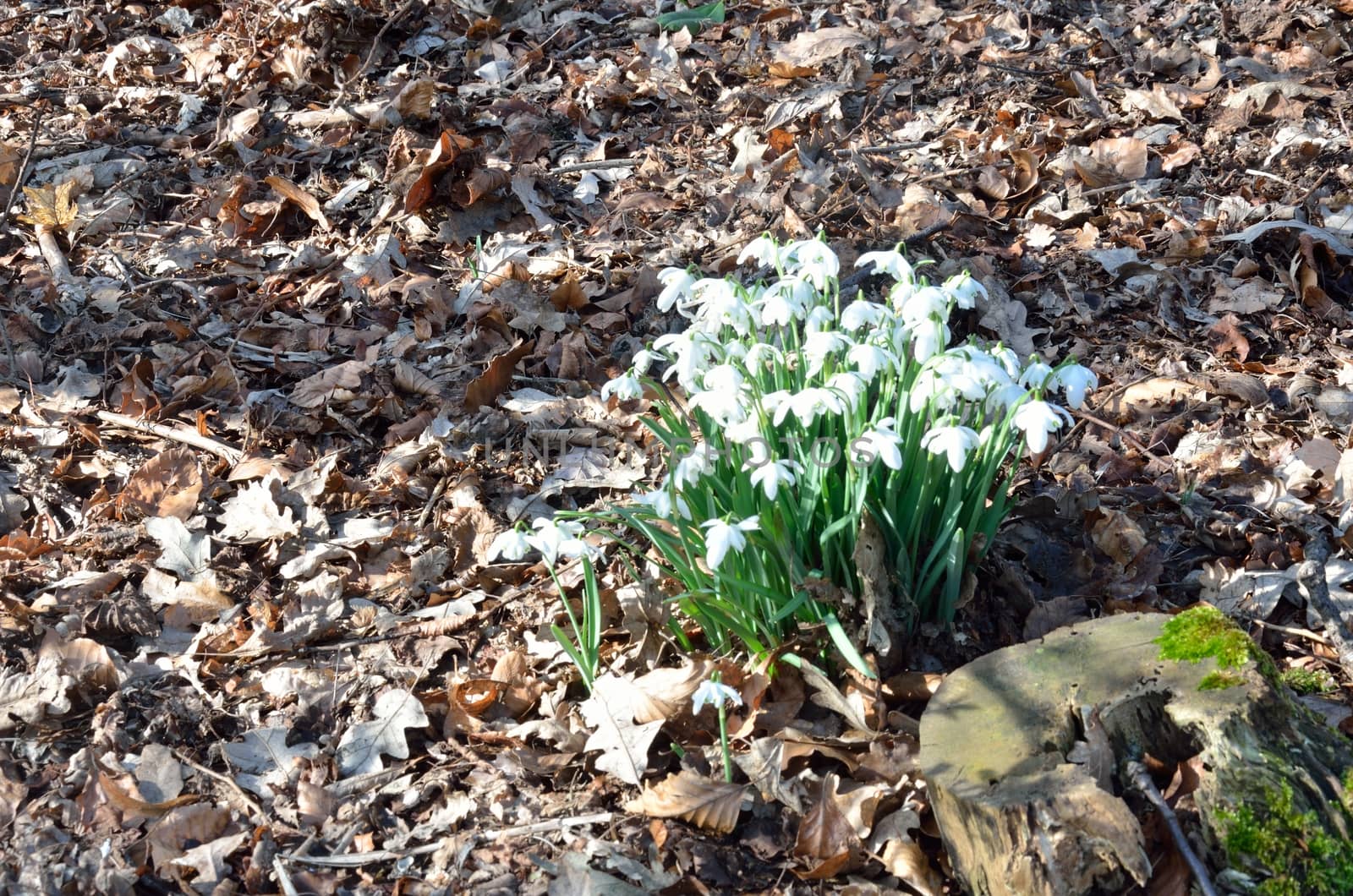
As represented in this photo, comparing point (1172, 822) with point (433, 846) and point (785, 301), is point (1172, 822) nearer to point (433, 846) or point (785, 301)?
point (785, 301)

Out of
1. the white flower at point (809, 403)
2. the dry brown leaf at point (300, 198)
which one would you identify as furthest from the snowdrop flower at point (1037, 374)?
the dry brown leaf at point (300, 198)

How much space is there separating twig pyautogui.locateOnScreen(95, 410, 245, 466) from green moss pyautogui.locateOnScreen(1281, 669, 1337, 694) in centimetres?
268

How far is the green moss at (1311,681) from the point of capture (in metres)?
2.20

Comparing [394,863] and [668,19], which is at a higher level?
[668,19]

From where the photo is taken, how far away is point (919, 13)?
16.0ft

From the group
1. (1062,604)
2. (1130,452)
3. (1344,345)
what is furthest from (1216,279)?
(1062,604)

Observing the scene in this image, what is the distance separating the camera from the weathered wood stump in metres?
1.59

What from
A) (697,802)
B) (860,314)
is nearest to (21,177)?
(860,314)

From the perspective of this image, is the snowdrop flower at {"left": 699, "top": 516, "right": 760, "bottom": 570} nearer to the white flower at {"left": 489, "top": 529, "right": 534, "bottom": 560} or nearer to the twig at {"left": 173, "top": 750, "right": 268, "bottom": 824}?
the white flower at {"left": 489, "top": 529, "right": 534, "bottom": 560}

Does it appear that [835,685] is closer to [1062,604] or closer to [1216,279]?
[1062,604]

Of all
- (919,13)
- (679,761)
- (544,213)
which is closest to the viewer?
(679,761)

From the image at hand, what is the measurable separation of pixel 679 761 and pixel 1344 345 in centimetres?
242

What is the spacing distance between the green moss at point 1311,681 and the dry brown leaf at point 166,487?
2.67 m

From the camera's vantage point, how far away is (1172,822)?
1.67 metres
